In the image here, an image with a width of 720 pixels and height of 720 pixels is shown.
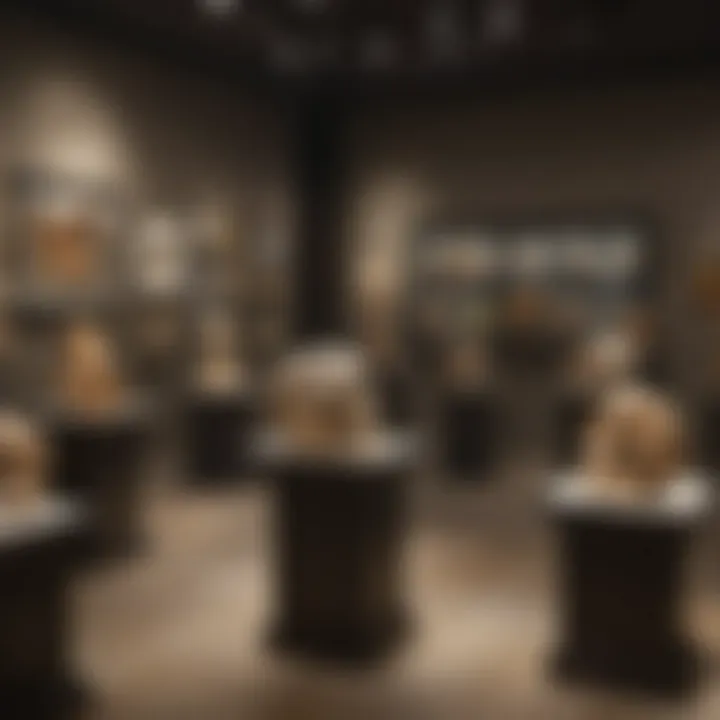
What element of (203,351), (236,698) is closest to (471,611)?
(236,698)

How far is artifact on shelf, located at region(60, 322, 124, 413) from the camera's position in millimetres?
7676

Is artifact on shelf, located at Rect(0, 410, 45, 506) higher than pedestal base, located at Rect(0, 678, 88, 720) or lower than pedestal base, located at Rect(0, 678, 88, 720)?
higher

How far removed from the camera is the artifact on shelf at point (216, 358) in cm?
1016

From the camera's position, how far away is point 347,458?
5.62 metres

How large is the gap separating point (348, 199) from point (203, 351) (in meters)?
2.84

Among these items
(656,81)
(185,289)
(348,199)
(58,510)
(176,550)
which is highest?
(656,81)

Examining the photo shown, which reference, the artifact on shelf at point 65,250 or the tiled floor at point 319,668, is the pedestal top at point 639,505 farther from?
the artifact on shelf at point 65,250

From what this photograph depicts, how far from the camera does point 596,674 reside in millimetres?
5234

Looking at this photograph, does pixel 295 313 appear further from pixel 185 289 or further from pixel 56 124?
pixel 56 124

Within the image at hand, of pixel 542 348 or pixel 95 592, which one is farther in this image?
pixel 542 348

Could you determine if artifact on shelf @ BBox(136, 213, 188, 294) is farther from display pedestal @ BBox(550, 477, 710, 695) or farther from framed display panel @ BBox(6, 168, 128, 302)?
display pedestal @ BBox(550, 477, 710, 695)

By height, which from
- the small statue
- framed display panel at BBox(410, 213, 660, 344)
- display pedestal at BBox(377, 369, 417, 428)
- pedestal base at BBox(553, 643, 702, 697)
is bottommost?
pedestal base at BBox(553, 643, 702, 697)

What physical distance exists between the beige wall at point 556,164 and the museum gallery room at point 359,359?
3cm

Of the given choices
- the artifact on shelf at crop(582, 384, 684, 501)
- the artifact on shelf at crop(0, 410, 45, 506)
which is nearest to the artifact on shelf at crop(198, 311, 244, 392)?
the artifact on shelf at crop(0, 410, 45, 506)
